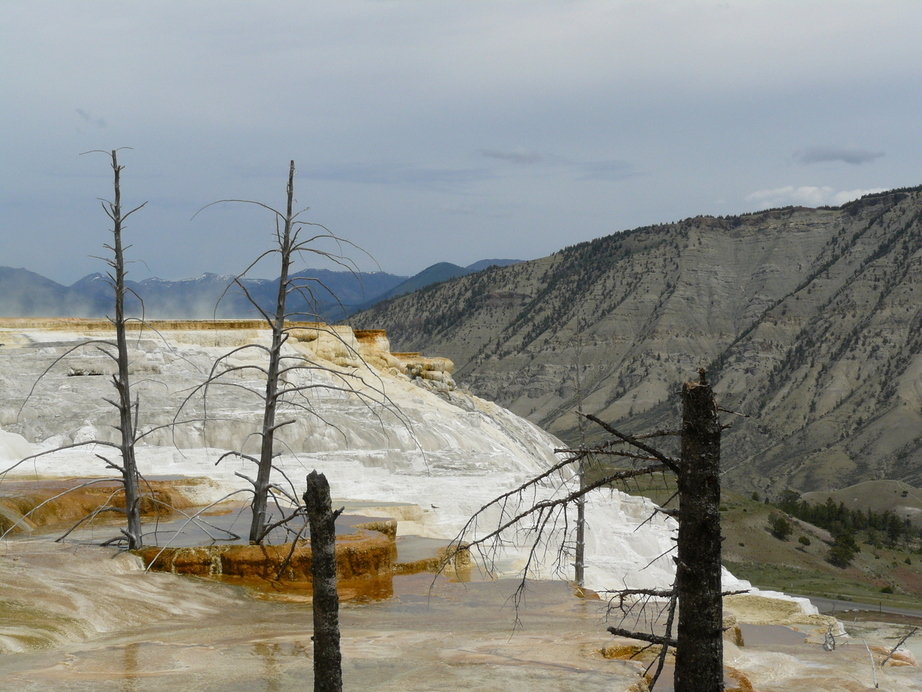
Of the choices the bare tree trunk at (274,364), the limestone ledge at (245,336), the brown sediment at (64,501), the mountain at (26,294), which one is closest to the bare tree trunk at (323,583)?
the bare tree trunk at (274,364)

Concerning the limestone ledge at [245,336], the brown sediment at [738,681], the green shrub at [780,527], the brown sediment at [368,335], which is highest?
the brown sediment at [368,335]

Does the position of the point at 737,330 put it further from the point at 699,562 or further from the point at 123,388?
the point at 699,562

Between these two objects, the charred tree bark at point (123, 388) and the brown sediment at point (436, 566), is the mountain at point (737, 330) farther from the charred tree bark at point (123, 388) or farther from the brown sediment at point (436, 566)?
the charred tree bark at point (123, 388)

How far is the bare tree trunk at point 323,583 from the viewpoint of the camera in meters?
6.35

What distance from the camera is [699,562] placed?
5883mm

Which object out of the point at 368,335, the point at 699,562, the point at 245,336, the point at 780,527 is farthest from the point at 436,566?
the point at 780,527

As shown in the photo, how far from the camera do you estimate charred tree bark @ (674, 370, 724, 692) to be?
230 inches

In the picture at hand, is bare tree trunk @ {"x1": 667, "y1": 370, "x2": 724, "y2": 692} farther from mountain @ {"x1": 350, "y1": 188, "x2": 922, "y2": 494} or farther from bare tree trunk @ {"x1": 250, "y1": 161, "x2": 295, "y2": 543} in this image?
mountain @ {"x1": 350, "y1": 188, "x2": 922, "y2": 494}

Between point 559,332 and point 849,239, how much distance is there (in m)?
41.5

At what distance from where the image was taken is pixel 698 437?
581 centimetres

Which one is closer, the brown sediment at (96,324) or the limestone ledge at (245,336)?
the limestone ledge at (245,336)

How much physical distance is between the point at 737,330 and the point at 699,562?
480 ft

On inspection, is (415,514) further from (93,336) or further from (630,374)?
(630,374)

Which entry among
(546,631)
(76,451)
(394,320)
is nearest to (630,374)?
(394,320)
